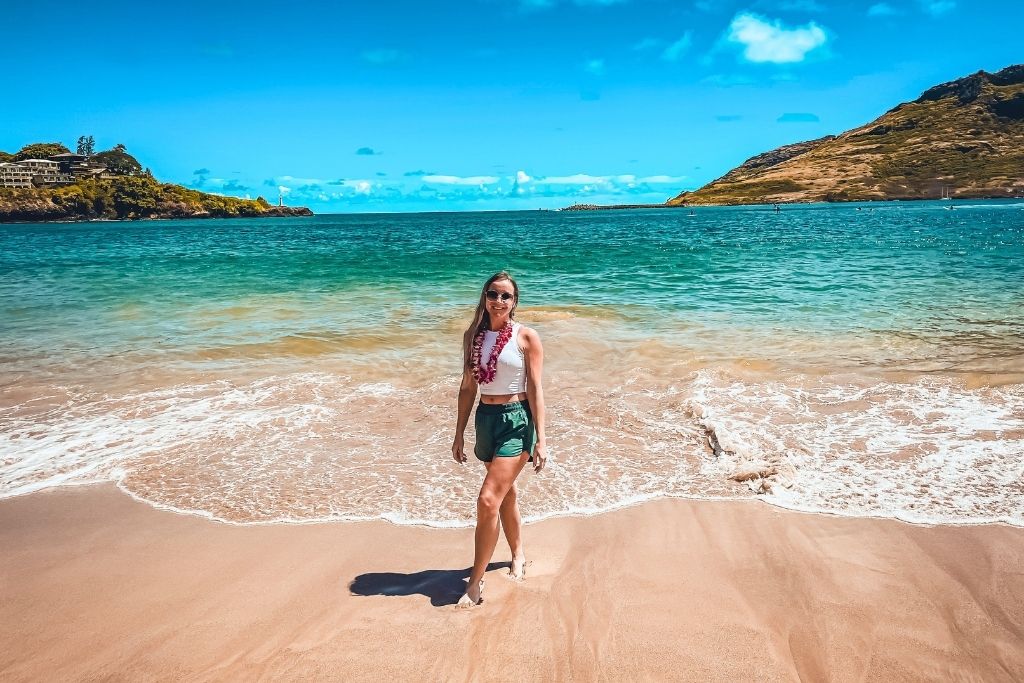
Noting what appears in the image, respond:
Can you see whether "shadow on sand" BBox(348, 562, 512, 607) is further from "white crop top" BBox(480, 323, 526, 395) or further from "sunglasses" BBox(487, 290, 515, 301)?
"sunglasses" BBox(487, 290, 515, 301)

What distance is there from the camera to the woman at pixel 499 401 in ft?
13.7

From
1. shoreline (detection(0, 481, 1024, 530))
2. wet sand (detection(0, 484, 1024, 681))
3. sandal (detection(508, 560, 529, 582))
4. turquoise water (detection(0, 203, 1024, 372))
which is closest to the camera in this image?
wet sand (detection(0, 484, 1024, 681))

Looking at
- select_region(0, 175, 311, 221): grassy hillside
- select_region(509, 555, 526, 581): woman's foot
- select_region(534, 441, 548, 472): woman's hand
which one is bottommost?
select_region(509, 555, 526, 581): woman's foot

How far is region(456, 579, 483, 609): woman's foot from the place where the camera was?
4156mm

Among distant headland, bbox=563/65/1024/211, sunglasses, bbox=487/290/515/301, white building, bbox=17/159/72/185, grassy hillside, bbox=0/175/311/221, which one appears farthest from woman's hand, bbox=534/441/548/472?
white building, bbox=17/159/72/185

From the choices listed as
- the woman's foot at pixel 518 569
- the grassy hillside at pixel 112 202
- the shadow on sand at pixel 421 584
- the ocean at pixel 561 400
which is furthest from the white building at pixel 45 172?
the woman's foot at pixel 518 569

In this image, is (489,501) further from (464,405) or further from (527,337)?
(527,337)

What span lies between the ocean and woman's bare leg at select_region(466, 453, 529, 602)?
1232 mm

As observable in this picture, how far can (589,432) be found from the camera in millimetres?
7605

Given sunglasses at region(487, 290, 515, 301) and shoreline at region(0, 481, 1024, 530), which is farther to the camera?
shoreline at region(0, 481, 1024, 530)

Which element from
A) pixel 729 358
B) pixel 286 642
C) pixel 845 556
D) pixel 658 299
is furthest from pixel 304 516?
pixel 658 299

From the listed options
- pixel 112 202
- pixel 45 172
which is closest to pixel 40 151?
pixel 45 172

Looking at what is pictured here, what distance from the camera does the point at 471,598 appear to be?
4.20 meters

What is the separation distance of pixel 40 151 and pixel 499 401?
742 feet
